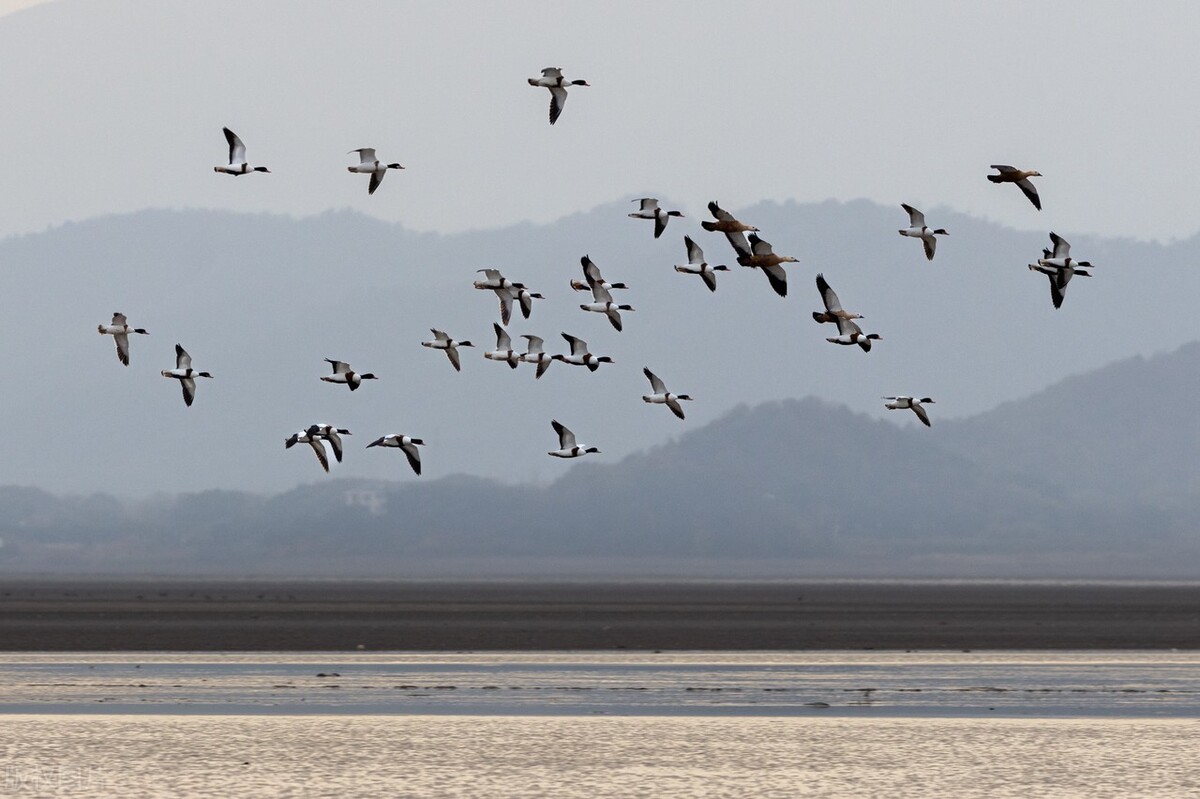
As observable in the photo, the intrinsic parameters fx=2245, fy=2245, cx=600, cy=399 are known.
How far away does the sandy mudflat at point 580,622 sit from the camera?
8956cm

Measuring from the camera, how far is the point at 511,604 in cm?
14738

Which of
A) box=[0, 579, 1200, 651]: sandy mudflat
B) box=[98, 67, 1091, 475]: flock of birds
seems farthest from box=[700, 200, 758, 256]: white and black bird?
box=[0, 579, 1200, 651]: sandy mudflat

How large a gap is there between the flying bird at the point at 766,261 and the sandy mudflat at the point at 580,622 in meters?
34.4

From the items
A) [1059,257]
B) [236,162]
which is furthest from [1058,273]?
[236,162]

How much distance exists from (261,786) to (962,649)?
48014 millimetres

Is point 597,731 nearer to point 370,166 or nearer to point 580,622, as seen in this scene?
point 370,166

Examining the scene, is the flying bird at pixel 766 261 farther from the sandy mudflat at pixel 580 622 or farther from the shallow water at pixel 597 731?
the sandy mudflat at pixel 580 622

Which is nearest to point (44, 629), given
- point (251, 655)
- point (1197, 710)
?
point (251, 655)

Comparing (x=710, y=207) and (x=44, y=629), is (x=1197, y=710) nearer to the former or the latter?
(x=710, y=207)

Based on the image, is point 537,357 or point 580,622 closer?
point 537,357

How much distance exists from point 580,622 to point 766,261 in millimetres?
63295

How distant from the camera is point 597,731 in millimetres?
49438

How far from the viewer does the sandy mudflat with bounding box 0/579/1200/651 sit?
89562 millimetres

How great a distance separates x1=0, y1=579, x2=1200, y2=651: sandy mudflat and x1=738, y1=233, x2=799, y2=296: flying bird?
113 feet
